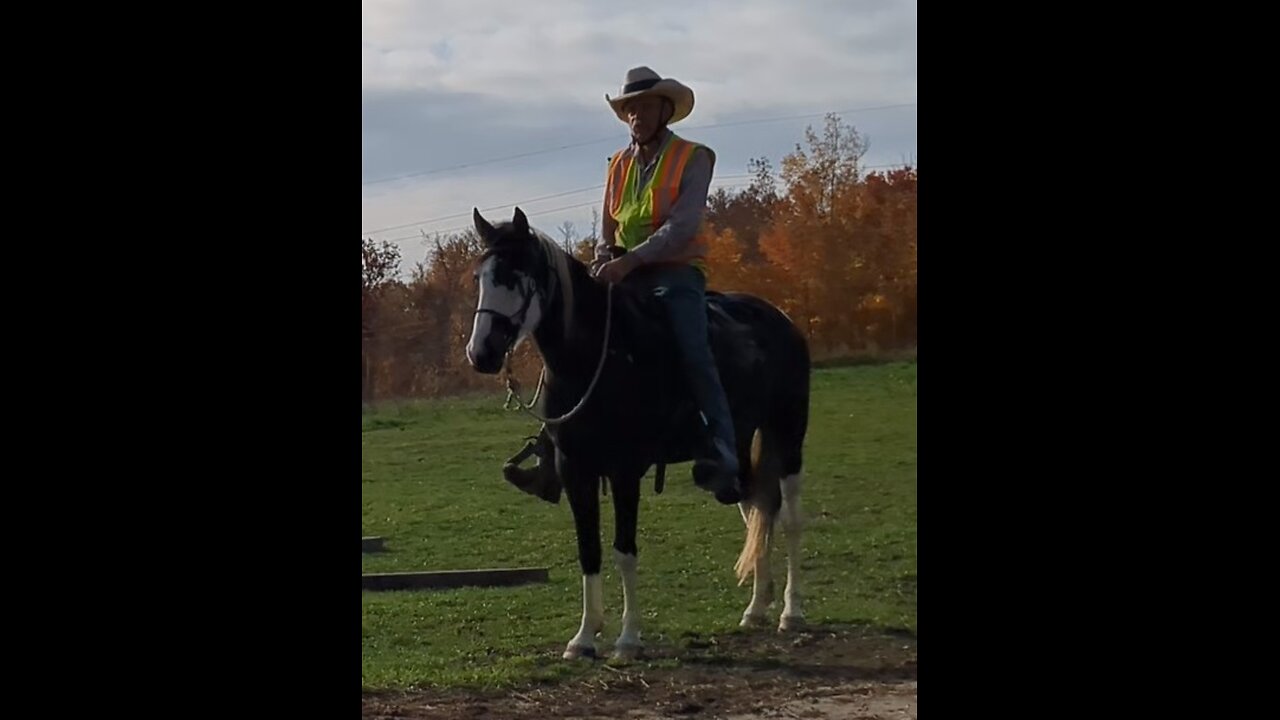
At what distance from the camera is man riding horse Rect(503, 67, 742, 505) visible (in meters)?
5.31

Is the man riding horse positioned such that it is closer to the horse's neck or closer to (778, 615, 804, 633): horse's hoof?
the horse's neck

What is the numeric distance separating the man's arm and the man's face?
177mm

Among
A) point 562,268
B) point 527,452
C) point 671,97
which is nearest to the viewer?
point 562,268

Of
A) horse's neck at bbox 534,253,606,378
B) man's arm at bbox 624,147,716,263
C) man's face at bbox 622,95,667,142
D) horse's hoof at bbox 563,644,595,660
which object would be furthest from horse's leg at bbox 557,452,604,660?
man's face at bbox 622,95,667,142

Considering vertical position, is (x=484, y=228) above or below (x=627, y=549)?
above

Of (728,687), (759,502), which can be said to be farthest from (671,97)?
(728,687)

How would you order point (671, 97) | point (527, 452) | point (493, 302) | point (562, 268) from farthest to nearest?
point (527, 452), point (671, 97), point (562, 268), point (493, 302)

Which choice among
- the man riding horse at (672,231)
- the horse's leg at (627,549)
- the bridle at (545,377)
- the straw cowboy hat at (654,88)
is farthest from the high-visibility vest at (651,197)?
the horse's leg at (627,549)

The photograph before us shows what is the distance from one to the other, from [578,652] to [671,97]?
1977mm

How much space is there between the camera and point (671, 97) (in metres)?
5.32

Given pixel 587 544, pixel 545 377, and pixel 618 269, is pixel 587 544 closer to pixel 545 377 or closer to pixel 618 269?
pixel 545 377

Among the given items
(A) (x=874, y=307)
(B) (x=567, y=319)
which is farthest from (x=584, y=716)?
(A) (x=874, y=307)

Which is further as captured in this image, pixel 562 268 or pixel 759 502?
pixel 759 502
